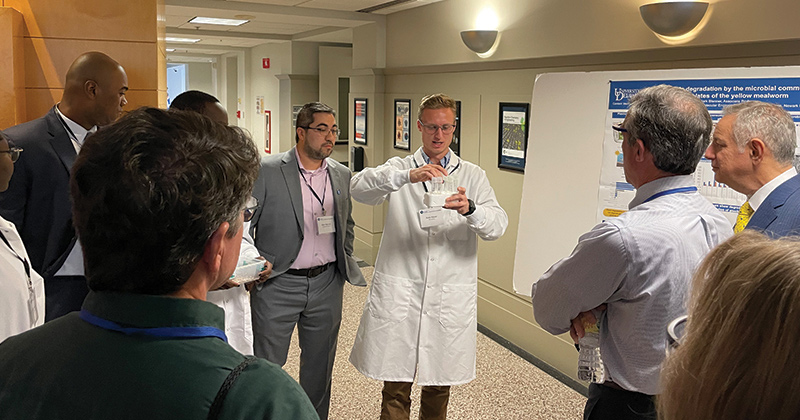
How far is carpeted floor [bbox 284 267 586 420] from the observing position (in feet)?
11.5

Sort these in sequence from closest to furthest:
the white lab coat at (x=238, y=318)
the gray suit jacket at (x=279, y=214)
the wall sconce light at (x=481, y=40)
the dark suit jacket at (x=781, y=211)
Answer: the dark suit jacket at (x=781, y=211) → the white lab coat at (x=238, y=318) → the gray suit jacket at (x=279, y=214) → the wall sconce light at (x=481, y=40)

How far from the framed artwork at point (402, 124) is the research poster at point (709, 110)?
2680 mm

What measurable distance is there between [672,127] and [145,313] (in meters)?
1.40

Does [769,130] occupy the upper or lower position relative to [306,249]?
upper

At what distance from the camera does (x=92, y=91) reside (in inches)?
102

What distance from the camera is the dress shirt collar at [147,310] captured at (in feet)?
2.49

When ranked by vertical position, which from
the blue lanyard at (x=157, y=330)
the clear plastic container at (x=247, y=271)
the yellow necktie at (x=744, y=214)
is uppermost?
the blue lanyard at (x=157, y=330)

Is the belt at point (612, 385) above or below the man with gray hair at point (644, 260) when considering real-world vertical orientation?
below

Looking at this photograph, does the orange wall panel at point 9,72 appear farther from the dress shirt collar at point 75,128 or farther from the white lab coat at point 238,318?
the white lab coat at point 238,318

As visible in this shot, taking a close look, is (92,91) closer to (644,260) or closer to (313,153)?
(313,153)

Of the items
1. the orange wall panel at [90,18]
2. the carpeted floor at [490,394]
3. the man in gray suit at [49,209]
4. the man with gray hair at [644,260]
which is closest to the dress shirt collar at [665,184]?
the man with gray hair at [644,260]

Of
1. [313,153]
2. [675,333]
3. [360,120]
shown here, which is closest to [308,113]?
[313,153]

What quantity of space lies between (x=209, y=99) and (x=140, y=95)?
1441 mm

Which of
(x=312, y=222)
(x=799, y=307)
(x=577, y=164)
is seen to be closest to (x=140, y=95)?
(x=312, y=222)
